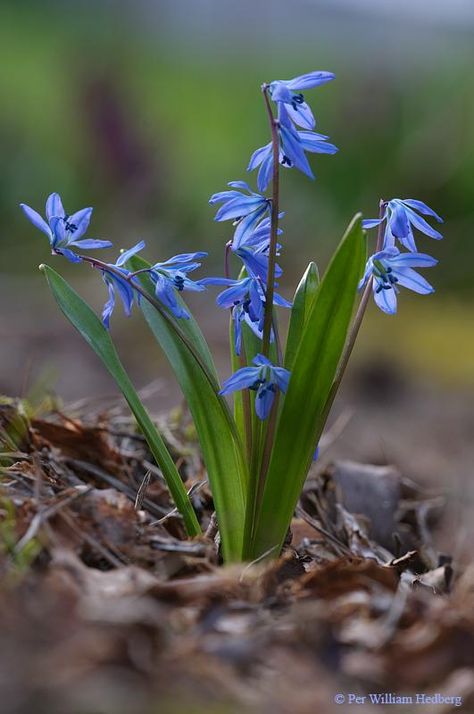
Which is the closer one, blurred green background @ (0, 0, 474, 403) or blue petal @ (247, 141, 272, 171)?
blue petal @ (247, 141, 272, 171)

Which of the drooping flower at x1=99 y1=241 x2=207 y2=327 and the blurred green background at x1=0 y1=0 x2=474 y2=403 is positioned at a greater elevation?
the drooping flower at x1=99 y1=241 x2=207 y2=327

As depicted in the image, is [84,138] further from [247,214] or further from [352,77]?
[247,214]

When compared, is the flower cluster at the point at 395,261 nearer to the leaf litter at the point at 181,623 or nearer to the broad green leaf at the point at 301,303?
the broad green leaf at the point at 301,303

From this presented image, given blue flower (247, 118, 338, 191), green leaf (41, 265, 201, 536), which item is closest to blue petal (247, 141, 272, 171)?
blue flower (247, 118, 338, 191)

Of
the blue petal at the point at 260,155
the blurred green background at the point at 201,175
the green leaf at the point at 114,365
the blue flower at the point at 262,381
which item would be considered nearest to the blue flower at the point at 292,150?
the blue petal at the point at 260,155

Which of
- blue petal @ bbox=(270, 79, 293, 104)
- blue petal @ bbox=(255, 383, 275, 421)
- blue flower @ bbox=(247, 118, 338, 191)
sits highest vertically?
blue petal @ bbox=(270, 79, 293, 104)

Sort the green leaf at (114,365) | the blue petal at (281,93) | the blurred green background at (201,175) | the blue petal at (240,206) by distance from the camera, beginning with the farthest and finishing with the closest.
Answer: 1. the blurred green background at (201,175)
2. the green leaf at (114,365)
3. the blue petal at (240,206)
4. the blue petal at (281,93)

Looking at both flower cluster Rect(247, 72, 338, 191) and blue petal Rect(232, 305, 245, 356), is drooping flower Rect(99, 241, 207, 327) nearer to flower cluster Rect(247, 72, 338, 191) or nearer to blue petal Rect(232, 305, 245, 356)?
blue petal Rect(232, 305, 245, 356)
